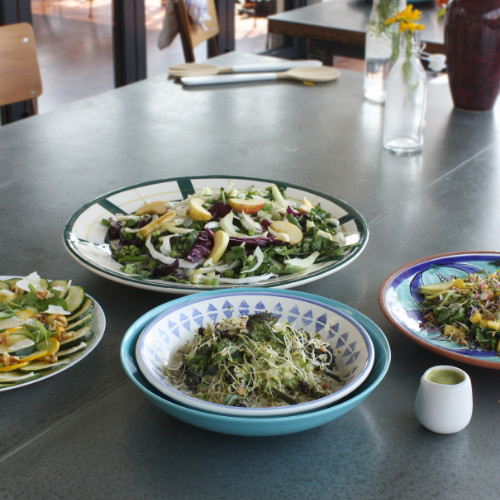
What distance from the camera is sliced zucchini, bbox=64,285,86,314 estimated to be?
949mm

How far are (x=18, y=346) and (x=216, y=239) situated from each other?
1.22 ft

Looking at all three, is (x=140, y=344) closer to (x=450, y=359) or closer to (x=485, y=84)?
(x=450, y=359)

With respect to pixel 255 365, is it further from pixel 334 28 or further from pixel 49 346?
pixel 334 28

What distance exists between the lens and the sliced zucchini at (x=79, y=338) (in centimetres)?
89

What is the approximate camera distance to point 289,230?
45.3 inches

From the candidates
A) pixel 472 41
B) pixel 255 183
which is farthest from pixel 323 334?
pixel 472 41

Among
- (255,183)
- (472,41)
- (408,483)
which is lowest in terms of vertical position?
(408,483)

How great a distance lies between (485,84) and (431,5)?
2.07 metres

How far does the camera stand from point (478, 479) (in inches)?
29.1

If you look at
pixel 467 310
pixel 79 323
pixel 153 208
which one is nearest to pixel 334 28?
pixel 153 208

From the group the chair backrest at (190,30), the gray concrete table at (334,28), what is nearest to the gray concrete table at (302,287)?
the chair backrest at (190,30)

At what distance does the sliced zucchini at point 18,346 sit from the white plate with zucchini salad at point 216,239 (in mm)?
195

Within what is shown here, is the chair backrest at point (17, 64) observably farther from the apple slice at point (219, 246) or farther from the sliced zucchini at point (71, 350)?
the sliced zucchini at point (71, 350)

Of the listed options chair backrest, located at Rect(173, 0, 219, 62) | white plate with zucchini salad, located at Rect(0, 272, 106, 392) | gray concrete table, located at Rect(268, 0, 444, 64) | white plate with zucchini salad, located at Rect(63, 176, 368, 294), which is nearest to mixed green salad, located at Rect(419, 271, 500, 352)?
white plate with zucchini salad, located at Rect(63, 176, 368, 294)
